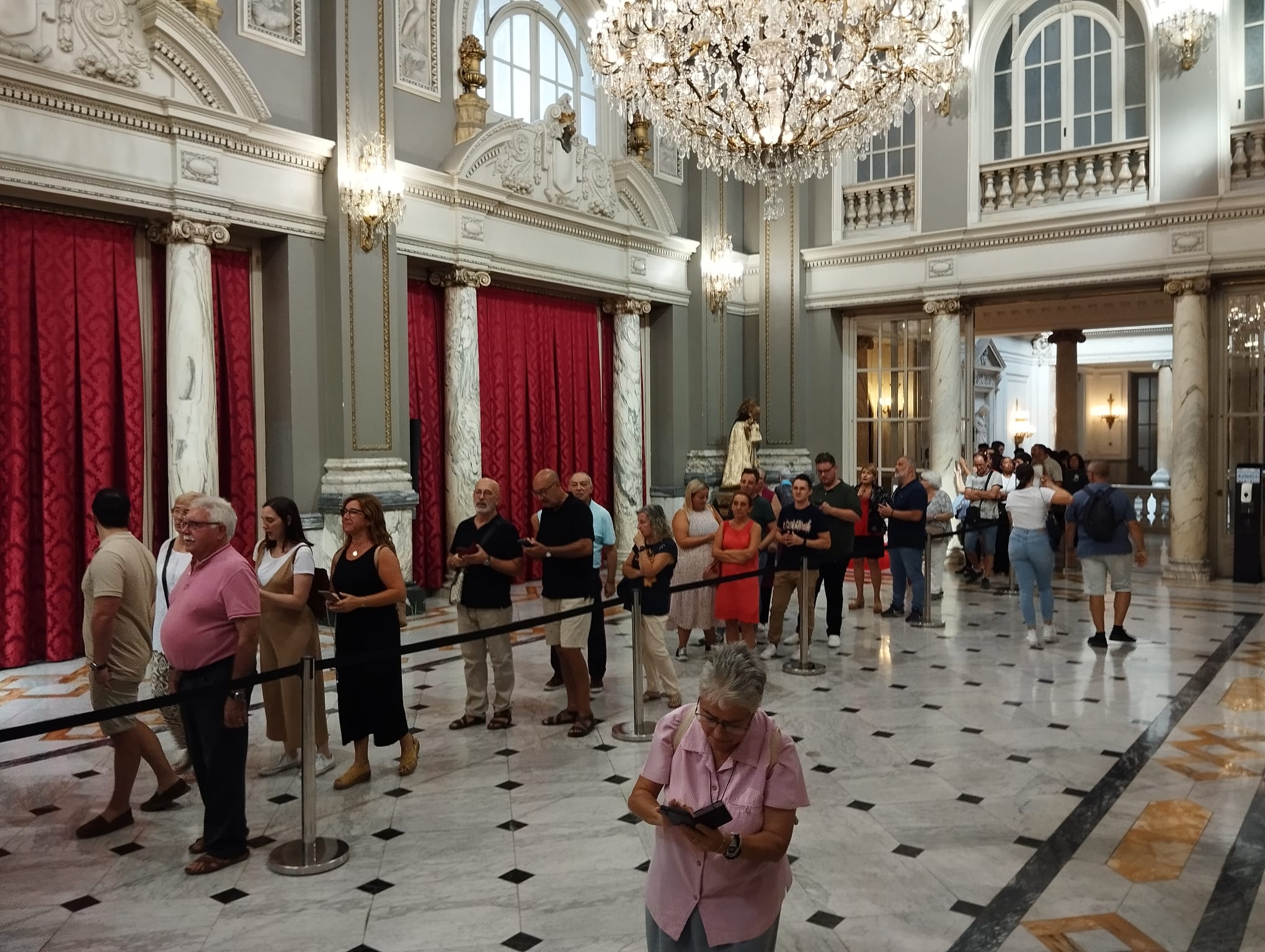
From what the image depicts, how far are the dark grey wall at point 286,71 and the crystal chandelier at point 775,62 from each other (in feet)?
8.58

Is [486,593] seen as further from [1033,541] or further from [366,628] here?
[1033,541]

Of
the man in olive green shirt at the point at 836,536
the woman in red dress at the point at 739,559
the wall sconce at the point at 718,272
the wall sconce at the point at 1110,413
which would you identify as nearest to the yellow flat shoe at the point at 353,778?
the woman in red dress at the point at 739,559

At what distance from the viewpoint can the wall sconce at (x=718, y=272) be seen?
1328cm

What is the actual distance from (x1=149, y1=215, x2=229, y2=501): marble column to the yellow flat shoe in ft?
12.3

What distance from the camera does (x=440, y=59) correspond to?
9.94 m

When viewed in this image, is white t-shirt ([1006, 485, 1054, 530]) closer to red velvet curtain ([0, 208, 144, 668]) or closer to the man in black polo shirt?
the man in black polo shirt

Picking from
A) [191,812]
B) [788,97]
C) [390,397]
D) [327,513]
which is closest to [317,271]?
[390,397]

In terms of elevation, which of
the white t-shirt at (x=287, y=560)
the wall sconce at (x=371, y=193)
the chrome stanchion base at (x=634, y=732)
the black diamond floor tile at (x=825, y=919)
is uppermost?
the wall sconce at (x=371, y=193)

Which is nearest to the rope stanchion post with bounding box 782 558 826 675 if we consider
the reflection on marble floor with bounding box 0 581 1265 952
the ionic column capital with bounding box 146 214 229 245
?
the reflection on marble floor with bounding box 0 581 1265 952

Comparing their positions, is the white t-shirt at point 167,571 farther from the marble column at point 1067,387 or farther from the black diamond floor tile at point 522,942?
the marble column at point 1067,387

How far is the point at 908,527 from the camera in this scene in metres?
9.05

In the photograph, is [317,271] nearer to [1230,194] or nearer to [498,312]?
[498,312]

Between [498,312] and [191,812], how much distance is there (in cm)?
724

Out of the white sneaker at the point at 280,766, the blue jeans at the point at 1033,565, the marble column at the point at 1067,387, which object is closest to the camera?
the white sneaker at the point at 280,766
